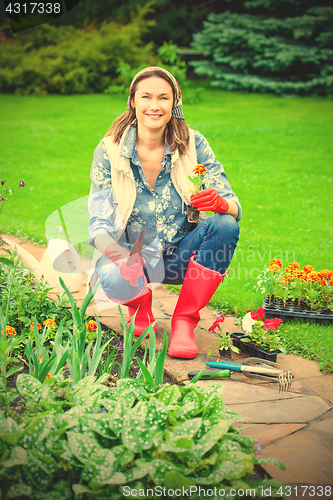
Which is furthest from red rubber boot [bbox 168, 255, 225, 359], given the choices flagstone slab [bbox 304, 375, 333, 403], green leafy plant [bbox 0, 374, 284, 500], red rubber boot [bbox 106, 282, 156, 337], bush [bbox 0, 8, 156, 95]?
bush [bbox 0, 8, 156, 95]

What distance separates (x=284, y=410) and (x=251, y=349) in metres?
0.51

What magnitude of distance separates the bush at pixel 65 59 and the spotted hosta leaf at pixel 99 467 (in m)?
12.2

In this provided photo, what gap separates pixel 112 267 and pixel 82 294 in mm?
701

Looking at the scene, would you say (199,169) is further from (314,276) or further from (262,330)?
(314,276)

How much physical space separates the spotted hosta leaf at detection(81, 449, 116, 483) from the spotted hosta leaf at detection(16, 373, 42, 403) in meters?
0.34

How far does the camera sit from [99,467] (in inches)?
45.8

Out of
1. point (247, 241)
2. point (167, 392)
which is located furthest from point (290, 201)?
point (167, 392)

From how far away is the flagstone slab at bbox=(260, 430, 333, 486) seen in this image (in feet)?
4.54

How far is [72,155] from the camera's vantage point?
6.93 m

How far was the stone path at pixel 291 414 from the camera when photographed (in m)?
1.41

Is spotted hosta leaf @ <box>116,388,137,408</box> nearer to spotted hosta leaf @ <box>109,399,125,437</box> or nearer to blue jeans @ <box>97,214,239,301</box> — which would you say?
spotted hosta leaf @ <box>109,399,125,437</box>

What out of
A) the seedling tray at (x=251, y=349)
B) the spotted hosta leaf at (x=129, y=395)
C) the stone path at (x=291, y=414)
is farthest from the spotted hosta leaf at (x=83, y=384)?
the seedling tray at (x=251, y=349)

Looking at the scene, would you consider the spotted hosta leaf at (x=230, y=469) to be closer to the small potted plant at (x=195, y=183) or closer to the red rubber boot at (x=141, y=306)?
the red rubber boot at (x=141, y=306)

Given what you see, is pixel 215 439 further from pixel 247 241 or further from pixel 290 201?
pixel 290 201
